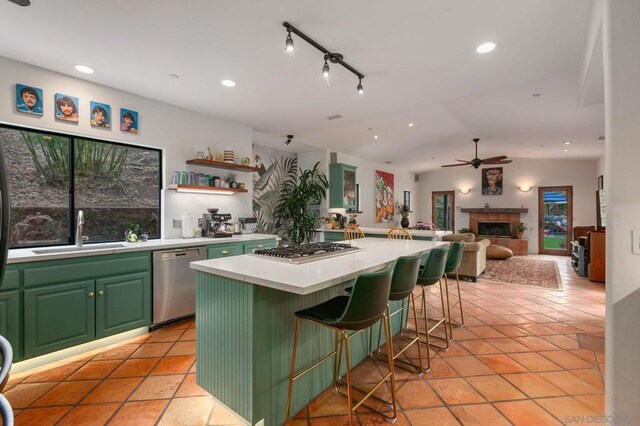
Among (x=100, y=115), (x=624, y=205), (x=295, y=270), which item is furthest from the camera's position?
(x=100, y=115)

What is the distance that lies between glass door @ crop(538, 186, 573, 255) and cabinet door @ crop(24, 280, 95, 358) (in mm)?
10743

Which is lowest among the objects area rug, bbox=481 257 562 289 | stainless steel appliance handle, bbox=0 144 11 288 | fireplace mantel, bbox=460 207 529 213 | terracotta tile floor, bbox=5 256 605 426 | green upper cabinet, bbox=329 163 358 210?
terracotta tile floor, bbox=5 256 605 426

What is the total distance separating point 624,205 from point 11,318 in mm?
4015

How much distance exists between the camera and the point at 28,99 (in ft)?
9.30

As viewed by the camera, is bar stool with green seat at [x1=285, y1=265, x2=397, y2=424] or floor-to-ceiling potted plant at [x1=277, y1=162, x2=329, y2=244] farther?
floor-to-ceiling potted plant at [x1=277, y1=162, x2=329, y2=244]

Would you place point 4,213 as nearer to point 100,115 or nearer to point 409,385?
point 409,385

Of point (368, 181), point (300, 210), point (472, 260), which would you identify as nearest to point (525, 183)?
point (368, 181)

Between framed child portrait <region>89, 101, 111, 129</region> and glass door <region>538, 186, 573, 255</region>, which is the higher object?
framed child portrait <region>89, 101, 111, 129</region>

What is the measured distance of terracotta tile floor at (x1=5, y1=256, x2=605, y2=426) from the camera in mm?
1960

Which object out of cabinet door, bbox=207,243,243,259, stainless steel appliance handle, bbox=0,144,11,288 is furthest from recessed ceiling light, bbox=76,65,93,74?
stainless steel appliance handle, bbox=0,144,11,288

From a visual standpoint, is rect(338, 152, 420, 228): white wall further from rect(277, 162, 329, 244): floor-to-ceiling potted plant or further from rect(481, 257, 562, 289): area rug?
rect(481, 257, 562, 289): area rug

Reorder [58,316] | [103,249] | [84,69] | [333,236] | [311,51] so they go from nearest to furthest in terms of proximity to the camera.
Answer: [58,316]
[311,51]
[103,249]
[84,69]
[333,236]

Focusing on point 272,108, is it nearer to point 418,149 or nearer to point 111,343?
point 111,343

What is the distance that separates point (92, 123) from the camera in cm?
324
